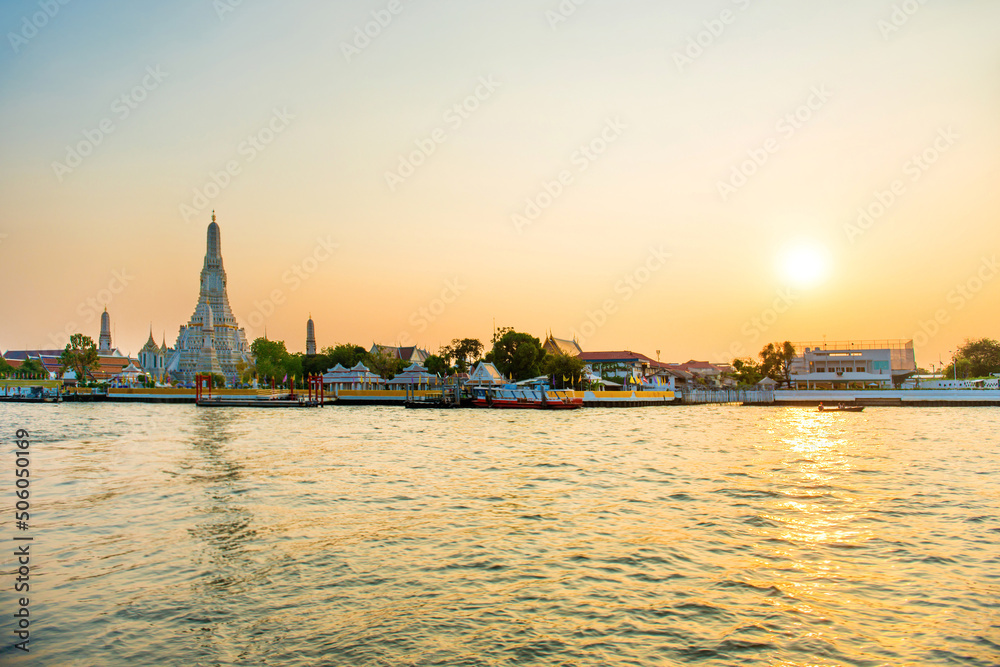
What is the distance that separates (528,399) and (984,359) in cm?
7685

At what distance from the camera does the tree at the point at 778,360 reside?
4003 inches

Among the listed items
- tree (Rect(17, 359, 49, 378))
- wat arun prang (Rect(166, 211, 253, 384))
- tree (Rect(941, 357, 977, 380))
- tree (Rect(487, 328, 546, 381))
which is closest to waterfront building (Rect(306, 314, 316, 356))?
wat arun prang (Rect(166, 211, 253, 384))

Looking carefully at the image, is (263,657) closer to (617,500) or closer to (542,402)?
(617,500)

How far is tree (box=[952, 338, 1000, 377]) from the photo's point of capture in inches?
3804

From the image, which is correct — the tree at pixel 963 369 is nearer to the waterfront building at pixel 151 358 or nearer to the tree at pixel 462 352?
the tree at pixel 462 352

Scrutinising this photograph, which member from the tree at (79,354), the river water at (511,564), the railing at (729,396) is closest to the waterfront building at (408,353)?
the tree at (79,354)

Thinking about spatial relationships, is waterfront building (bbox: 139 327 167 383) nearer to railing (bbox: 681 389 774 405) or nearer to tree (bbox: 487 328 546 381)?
tree (bbox: 487 328 546 381)

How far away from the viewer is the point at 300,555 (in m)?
10.5

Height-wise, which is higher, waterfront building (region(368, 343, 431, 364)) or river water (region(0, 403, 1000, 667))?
waterfront building (region(368, 343, 431, 364))

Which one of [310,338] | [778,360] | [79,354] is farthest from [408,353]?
[778,360]

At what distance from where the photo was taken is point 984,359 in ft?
323

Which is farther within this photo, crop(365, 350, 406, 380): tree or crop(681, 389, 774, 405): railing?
crop(365, 350, 406, 380): tree

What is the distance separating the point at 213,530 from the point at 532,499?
23.1 feet

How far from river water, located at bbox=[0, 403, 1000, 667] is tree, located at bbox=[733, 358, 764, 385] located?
295ft
